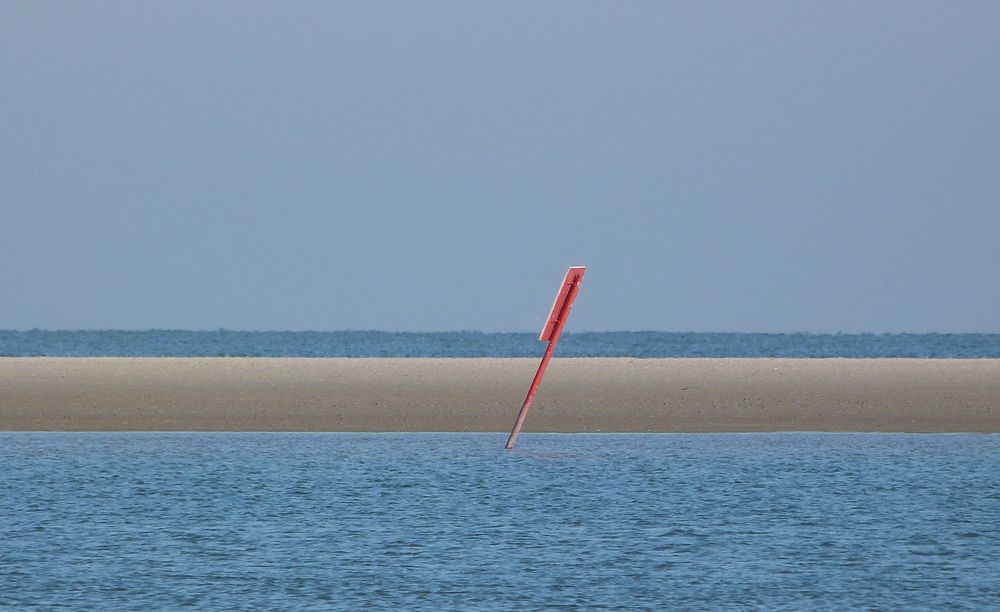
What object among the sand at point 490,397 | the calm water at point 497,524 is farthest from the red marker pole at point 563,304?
the sand at point 490,397

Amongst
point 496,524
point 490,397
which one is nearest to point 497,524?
point 496,524

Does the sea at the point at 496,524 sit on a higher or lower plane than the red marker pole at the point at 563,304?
lower

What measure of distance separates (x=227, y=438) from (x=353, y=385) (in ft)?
28.6

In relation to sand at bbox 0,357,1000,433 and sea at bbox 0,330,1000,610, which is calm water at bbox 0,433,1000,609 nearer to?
sea at bbox 0,330,1000,610

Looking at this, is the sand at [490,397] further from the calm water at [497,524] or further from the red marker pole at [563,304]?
the red marker pole at [563,304]

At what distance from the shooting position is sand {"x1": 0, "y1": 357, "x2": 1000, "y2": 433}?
28.6m

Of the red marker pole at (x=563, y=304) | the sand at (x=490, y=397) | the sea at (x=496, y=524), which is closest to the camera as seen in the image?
the sea at (x=496, y=524)

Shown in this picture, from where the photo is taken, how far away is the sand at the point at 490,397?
28.6 metres

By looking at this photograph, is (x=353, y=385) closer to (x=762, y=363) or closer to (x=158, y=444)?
(x=158, y=444)

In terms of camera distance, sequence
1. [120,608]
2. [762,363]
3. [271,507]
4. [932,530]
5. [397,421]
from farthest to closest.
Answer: [762,363] → [397,421] → [271,507] → [932,530] → [120,608]

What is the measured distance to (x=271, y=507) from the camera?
18.0 metres

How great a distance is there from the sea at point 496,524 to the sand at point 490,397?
284 cm

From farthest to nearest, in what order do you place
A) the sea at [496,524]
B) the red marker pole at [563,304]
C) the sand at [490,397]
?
1. the sand at [490,397]
2. the red marker pole at [563,304]
3. the sea at [496,524]

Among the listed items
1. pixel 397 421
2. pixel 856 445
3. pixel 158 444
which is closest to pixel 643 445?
pixel 856 445
